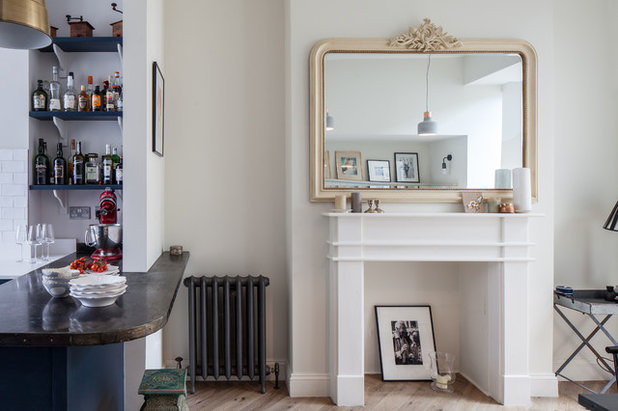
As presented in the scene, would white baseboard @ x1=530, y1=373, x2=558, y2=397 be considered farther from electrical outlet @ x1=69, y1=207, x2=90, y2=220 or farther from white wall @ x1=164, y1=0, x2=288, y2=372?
electrical outlet @ x1=69, y1=207, x2=90, y2=220

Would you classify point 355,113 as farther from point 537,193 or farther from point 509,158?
point 537,193

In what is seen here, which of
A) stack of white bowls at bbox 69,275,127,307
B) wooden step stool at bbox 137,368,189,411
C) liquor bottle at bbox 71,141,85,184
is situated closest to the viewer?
stack of white bowls at bbox 69,275,127,307

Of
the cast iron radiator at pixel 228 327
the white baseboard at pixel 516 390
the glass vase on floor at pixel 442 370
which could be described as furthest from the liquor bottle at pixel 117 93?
the white baseboard at pixel 516 390

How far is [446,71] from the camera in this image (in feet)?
10.3

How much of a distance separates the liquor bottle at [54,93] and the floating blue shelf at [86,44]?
0.58ft

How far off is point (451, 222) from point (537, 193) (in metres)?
0.68

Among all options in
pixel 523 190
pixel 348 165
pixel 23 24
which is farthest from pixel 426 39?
pixel 23 24

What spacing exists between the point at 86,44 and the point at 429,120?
7.78ft

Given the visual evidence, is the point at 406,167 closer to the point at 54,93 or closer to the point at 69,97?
the point at 69,97

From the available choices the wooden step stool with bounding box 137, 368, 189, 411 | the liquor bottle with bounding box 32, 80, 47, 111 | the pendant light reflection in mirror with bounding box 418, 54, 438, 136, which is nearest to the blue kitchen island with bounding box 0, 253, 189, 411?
the wooden step stool with bounding box 137, 368, 189, 411

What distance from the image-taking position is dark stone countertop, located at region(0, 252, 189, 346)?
4.52ft

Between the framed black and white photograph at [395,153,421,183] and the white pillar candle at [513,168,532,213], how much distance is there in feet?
2.08

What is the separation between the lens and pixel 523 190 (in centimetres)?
298

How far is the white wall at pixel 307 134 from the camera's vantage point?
3.07 meters
